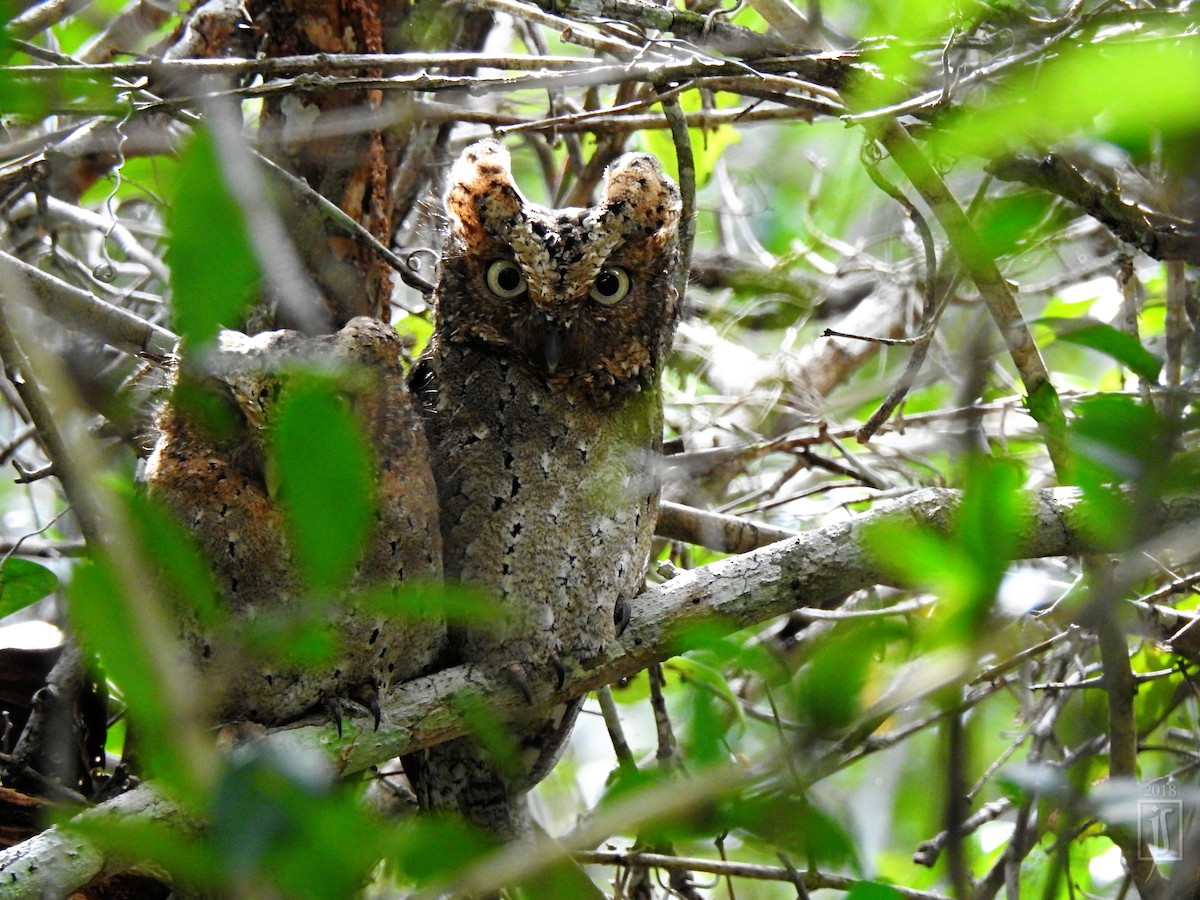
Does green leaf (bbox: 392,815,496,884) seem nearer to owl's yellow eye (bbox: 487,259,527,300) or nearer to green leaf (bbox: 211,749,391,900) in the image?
green leaf (bbox: 211,749,391,900)

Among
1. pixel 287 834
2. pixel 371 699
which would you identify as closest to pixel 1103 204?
pixel 371 699

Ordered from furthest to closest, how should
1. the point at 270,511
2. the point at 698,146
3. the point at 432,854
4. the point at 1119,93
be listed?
the point at 698,146 < the point at 270,511 < the point at 432,854 < the point at 1119,93

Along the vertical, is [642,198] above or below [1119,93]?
below

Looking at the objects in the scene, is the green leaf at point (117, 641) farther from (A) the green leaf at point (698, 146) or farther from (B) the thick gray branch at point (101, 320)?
(A) the green leaf at point (698, 146)

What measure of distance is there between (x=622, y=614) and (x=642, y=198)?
831 millimetres

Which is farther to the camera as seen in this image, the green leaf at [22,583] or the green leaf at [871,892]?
the green leaf at [22,583]

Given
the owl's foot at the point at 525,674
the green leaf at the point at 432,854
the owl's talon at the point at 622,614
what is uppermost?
the green leaf at the point at 432,854

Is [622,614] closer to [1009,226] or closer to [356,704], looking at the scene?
[356,704]

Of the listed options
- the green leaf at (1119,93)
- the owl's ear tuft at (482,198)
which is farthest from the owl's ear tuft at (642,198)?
the green leaf at (1119,93)

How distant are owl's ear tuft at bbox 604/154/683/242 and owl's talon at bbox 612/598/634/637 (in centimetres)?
73

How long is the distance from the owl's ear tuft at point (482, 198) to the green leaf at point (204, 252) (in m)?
1.49

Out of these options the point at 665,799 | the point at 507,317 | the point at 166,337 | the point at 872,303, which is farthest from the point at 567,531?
the point at 872,303

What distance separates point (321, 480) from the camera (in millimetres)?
707

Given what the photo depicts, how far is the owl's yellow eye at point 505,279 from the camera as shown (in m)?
2.18
